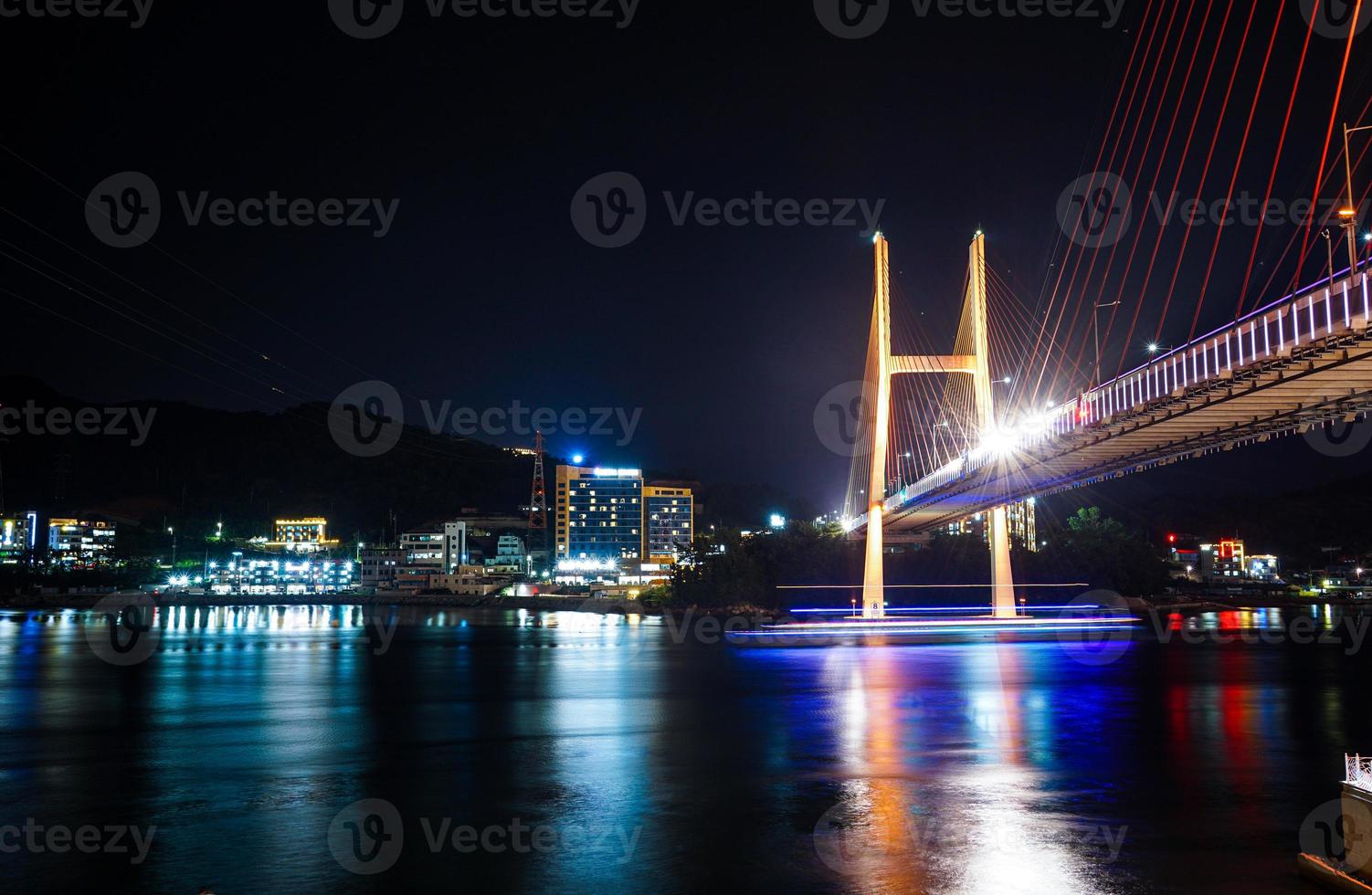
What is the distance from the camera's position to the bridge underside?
18953mm

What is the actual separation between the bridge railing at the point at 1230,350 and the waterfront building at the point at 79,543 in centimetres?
11945

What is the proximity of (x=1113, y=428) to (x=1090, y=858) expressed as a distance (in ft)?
55.0

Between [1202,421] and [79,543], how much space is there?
133m

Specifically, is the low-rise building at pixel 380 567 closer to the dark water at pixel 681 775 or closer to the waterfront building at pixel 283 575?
the waterfront building at pixel 283 575

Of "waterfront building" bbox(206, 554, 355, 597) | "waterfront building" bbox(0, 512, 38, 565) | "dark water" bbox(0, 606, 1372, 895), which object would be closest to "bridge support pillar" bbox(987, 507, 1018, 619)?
"dark water" bbox(0, 606, 1372, 895)

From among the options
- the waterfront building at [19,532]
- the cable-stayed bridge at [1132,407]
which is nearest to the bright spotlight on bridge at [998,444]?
the cable-stayed bridge at [1132,407]

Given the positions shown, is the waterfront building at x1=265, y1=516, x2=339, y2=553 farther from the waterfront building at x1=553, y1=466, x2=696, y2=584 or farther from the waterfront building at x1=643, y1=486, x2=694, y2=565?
the waterfront building at x1=643, y1=486, x2=694, y2=565

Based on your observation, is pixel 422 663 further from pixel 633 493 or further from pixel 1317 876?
pixel 633 493

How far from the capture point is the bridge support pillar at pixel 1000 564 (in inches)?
1650

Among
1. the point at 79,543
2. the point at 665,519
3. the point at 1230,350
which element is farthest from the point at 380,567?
the point at 1230,350

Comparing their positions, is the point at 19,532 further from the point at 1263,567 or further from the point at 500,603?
the point at 1263,567

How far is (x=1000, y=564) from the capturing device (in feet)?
139

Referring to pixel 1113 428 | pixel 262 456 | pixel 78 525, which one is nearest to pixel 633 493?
pixel 262 456

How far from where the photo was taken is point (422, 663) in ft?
123
